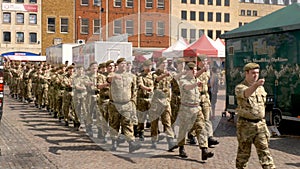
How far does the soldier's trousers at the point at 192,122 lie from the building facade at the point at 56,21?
154 feet

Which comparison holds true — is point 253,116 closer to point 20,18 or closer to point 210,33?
point 20,18

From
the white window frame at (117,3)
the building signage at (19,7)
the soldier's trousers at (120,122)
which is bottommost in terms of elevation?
the soldier's trousers at (120,122)

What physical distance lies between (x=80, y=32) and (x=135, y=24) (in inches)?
1775

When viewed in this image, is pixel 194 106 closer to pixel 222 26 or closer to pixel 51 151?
pixel 51 151

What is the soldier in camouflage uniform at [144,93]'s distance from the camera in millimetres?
10648

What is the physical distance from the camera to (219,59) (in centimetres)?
2103

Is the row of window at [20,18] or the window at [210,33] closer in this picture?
the row of window at [20,18]

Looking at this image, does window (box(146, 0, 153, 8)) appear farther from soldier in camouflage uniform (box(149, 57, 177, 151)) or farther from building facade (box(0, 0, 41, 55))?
soldier in camouflage uniform (box(149, 57, 177, 151))

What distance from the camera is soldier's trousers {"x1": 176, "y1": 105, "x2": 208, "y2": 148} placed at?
8719 millimetres

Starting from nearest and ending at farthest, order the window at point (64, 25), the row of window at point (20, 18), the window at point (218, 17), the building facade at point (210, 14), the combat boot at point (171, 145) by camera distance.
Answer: the combat boot at point (171, 145) < the row of window at point (20, 18) < the window at point (64, 25) < the building facade at point (210, 14) < the window at point (218, 17)

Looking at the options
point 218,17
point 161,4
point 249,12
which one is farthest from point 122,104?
point 249,12

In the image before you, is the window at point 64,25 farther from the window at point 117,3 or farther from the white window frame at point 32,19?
the window at point 117,3

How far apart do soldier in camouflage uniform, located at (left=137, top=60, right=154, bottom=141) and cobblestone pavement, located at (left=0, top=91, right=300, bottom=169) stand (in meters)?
1.05

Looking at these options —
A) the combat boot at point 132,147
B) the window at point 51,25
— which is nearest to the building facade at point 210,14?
the window at point 51,25
